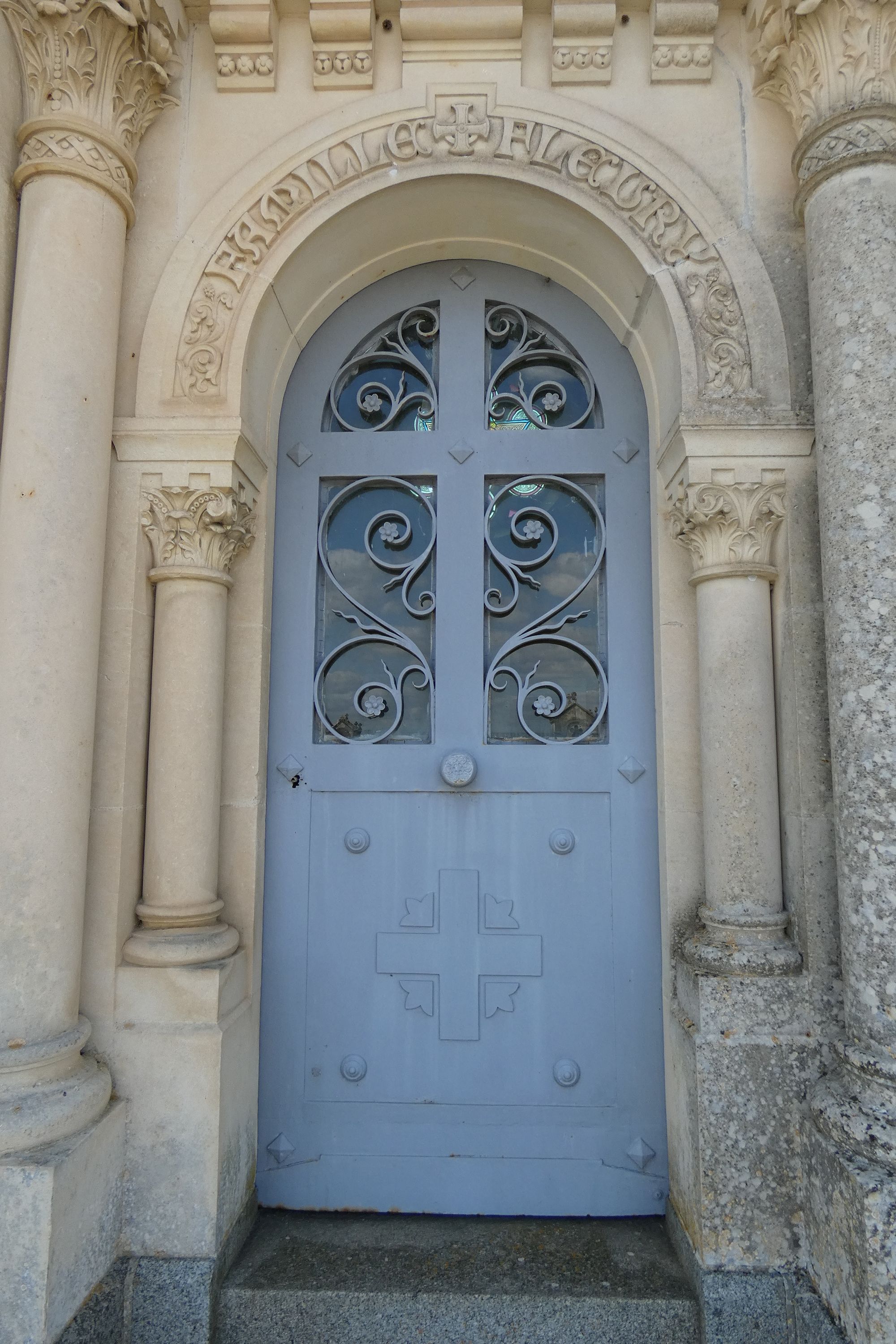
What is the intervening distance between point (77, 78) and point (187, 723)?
6.84ft

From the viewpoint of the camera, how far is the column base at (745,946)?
2.43 metres

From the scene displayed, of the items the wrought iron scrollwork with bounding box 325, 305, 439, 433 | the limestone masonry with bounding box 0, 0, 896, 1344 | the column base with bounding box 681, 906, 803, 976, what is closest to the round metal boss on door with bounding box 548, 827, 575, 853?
the limestone masonry with bounding box 0, 0, 896, 1344

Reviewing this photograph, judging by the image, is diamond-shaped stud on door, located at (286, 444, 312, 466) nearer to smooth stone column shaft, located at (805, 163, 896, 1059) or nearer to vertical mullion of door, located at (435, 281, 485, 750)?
vertical mullion of door, located at (435, 281, 485, 750)

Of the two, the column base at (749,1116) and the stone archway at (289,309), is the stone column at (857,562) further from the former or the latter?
the stone archway at (289,309)

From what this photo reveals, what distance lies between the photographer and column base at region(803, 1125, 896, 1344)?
6.43ft

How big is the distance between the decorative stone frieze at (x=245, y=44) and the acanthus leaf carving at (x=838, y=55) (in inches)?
66.1

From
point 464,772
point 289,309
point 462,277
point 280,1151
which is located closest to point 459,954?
point 464,772

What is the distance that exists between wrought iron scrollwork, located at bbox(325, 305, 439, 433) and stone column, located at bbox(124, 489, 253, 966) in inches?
28.1

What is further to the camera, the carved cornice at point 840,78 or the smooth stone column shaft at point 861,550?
the carved cornice at point 840,78

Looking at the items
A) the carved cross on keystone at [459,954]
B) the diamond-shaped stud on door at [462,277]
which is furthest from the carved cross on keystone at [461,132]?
the carved cross on keystone at [459,954]

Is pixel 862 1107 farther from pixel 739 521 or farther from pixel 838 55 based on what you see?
pixel 838 55

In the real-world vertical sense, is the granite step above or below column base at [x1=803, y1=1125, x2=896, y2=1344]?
below

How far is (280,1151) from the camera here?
283 centimetres

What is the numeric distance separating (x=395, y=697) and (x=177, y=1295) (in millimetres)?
1950
